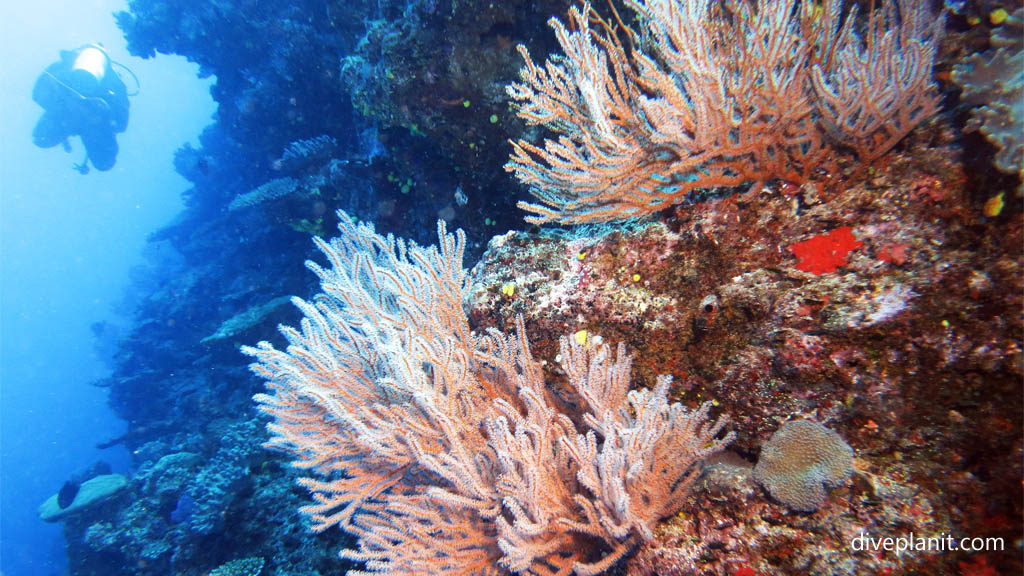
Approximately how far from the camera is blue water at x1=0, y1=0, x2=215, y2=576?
47.1m

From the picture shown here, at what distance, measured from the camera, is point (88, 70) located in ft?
58.5

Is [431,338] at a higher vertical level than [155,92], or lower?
lower

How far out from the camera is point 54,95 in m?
17.3

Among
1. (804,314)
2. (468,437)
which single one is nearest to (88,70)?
(468,437)

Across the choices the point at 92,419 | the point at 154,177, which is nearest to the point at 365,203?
the point at 92,419

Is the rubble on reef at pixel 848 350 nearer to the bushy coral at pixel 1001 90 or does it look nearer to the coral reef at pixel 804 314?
the coral reef at pixel 804 314

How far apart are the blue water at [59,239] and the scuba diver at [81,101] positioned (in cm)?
1433

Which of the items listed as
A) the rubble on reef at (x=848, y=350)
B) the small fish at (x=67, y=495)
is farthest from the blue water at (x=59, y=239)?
the rubble on reef at (x=848, y=350)

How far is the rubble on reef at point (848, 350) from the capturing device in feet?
6.01

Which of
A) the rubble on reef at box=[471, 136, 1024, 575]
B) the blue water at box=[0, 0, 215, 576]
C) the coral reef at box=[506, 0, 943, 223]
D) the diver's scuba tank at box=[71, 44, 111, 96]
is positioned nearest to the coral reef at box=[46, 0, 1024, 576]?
the rubble on reef at box=[471, 136, 1024, 575]

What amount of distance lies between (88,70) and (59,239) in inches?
5689

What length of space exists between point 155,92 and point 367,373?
17087 centimetres

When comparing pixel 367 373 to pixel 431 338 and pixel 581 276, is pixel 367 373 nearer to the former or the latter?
pixel 431 338

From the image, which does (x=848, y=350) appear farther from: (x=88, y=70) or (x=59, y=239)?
(x=59, y=239)
